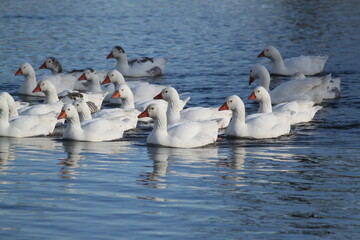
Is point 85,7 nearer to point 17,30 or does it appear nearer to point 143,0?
point 143,0

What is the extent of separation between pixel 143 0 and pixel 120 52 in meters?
20.5

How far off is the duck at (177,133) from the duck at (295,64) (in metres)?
10.4

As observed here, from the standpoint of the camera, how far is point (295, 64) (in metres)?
26.2

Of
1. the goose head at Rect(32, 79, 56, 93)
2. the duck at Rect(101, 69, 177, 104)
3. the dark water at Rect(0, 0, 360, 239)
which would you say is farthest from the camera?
the duck at Rect(101, 69, 177, 104)

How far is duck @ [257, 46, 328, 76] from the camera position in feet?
85.1

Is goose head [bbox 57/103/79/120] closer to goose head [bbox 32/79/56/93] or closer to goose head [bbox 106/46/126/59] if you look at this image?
goose head [bbox 32/79/56/93]

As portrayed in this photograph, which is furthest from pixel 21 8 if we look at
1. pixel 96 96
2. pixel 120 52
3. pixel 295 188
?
pixel 295 188

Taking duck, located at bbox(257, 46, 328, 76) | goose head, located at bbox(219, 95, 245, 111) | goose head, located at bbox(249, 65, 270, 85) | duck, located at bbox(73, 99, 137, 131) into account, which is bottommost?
duck, located at bbox(73, 99, 137, 131)

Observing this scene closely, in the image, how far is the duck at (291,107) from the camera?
1822 centimetres

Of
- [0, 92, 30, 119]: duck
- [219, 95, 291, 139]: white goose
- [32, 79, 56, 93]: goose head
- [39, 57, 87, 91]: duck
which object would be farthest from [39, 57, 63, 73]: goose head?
[219, 95, 291, 139]: white goose

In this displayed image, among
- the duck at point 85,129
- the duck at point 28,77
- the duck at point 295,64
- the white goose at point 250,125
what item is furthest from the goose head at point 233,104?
the duck at point 295,64

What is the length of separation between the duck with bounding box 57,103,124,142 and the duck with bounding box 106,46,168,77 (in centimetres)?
949

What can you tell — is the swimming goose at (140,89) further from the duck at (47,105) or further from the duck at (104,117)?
the duck at (104,117)

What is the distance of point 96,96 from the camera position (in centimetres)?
2033
